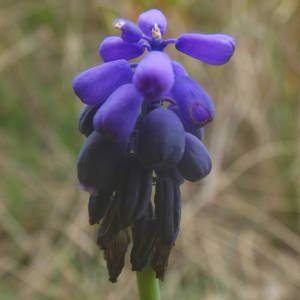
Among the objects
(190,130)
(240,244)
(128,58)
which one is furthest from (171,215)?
(240,244)

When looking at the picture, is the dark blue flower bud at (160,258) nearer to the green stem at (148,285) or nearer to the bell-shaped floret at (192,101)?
the green stem at (148,285)

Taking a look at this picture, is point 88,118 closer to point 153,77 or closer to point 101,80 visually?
point 101,80

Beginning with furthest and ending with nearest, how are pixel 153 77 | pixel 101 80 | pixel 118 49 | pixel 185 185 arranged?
pixel 185 185, pixel 118 49, pixel 101 80, pixel 153 77

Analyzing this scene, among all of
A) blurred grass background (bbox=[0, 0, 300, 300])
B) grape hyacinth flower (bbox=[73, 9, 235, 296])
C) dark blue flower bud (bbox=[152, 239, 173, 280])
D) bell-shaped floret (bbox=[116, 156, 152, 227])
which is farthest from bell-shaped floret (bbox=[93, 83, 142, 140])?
blurred grass background (bbox=[0, 0, 300, 300])

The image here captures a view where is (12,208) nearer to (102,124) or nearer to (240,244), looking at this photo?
(240,244)

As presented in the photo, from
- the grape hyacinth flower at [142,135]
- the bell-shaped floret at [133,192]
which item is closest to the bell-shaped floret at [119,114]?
the grape hyacinth flower at [142,135]

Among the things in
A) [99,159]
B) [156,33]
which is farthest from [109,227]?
[156,33]
